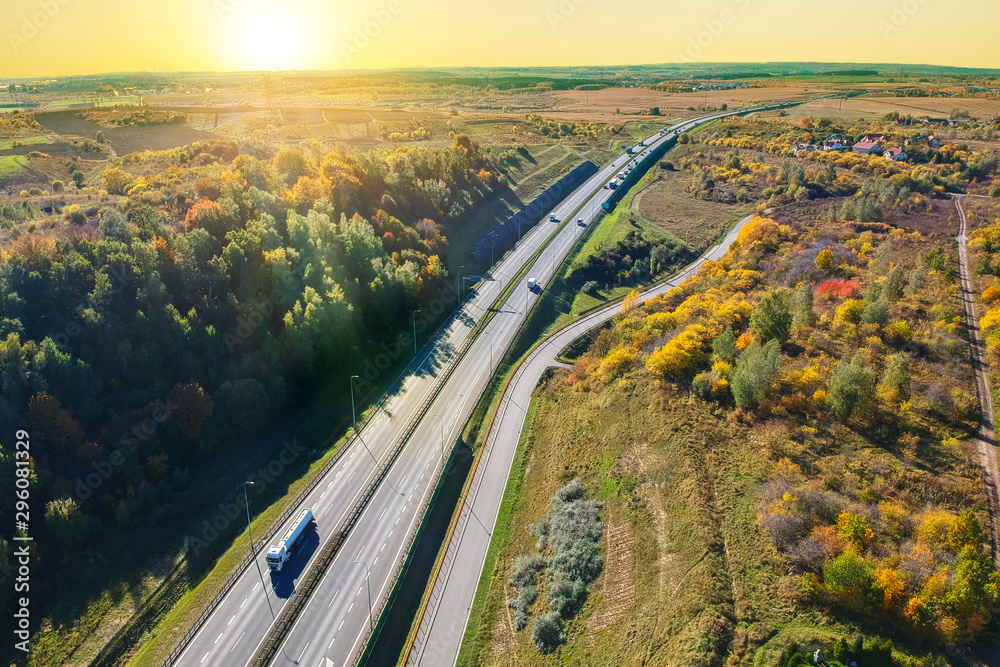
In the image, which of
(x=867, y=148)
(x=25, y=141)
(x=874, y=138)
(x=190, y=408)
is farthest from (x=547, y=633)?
(x=874, y=138)

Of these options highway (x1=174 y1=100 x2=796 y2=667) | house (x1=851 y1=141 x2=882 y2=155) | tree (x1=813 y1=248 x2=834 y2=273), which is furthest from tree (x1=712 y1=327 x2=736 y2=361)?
house (x1=851 y1=141 x2=882 y2=155)

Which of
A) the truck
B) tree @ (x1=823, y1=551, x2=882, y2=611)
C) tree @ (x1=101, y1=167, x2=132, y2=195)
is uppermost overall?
tree @ (x1=101, y1=167, x2=132, y2=195)

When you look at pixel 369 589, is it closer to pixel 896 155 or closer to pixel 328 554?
pixel 328 554

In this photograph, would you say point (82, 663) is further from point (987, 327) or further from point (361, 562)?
point (987, 327)

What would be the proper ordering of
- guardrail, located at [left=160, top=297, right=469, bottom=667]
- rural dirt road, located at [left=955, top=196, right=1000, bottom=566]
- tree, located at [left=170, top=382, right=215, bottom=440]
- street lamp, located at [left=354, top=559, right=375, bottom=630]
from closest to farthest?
rural dirt road, located at [left=955, top=196, right=1000, bottom=566] < guardrail, located at [left=160, top=297, right=469, bottom=667] < street lamp, located at [left=354, top=559, right=375, bottom=630] < tree, located at [left=170, top=382, right=215, bottom=440]

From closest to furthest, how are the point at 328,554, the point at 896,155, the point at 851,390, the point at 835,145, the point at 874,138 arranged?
the point at 851,390
the point at 328,554
the point at 896,155
the point at 835,145
the point at 874,138

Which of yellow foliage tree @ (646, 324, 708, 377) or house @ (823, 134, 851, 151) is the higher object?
house @ (823, 134, 851, 151)

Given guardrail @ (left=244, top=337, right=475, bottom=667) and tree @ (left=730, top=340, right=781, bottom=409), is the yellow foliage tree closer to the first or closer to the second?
tree @ (left=730, top=340, right=781, bottom=409)
